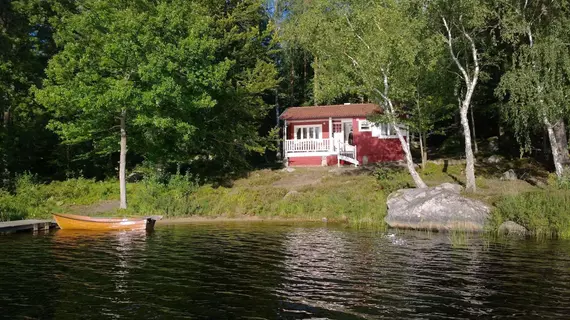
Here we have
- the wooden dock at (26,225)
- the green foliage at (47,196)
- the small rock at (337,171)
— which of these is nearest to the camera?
the wooden dock at (26,225)

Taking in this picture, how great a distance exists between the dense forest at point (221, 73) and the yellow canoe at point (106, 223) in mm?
5855

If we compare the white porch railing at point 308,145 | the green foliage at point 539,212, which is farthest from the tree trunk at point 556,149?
the white porch railing at point 308,145

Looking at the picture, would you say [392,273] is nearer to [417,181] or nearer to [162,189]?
[417,181]

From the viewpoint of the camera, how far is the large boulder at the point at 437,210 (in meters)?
20.4

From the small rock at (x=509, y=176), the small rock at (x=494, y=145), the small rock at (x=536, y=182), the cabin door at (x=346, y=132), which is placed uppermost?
the cabin door at (x=346, y=132)

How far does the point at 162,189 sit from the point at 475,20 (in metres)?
19.0

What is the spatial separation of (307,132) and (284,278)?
29.0m

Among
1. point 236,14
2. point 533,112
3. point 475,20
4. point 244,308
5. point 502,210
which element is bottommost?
point 244,308

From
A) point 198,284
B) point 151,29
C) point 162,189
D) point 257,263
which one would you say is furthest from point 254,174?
point 198,284

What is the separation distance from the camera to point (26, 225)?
21.4 meters

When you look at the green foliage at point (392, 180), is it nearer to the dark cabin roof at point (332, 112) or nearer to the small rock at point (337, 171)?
the small rock at point (337, 171)

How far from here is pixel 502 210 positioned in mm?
20031

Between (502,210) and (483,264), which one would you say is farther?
(502,210)

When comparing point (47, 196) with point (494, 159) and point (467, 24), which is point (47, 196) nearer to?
point (467, 24)
